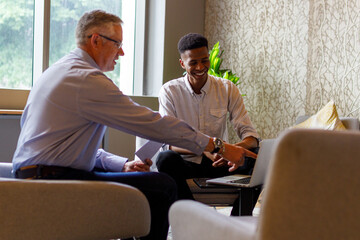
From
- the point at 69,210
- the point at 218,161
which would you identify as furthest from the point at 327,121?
the point at 69,210

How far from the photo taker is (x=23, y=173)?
6.15 feet

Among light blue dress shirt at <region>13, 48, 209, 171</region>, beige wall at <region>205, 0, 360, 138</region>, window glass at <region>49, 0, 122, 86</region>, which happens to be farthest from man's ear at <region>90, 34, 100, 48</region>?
window glass at <region>49, 0, 122, 86</region>

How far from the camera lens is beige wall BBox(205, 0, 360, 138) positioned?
4039 millimetres

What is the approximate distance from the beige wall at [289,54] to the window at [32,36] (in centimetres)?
161

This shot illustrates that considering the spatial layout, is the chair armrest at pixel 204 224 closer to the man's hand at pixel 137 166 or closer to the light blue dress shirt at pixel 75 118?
the light blue dress shirt at pixel 75 118

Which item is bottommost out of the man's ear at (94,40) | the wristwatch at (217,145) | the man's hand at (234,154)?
the man's hand at (234,154)

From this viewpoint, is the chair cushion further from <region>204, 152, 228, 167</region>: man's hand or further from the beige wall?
<region>204, 152, 228, 167</region>: man's hand

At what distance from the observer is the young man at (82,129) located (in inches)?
73.3

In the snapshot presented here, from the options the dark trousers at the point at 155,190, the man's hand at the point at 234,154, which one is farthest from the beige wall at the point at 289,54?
the dark trousers at the point at 155,190

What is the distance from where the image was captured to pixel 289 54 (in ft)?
14.9

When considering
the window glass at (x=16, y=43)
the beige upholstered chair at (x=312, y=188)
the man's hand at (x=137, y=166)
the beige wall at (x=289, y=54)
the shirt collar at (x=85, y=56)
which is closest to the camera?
the beige upholstered chair at (x=312, y=188)

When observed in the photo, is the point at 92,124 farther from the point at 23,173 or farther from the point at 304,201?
the point at 304,201

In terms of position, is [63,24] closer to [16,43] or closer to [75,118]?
[16,43]

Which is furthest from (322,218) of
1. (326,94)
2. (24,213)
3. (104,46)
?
(326,94)
